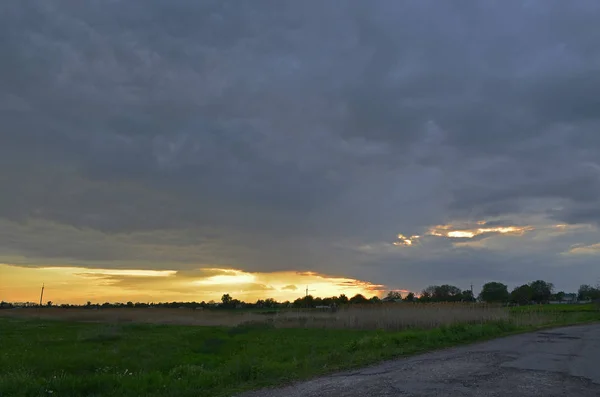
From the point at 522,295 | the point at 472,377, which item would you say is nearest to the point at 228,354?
the point at 472,377

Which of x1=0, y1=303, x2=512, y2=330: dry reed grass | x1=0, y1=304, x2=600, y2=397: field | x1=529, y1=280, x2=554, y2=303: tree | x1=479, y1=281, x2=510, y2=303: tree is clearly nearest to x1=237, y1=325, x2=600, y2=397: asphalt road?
x1=0, y1=304, x2=600, y2=397: field

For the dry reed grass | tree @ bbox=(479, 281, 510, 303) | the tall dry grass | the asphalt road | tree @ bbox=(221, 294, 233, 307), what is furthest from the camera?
tree @ bbox=(221, 294, 233, 307)

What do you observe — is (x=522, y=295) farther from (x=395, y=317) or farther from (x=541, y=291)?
(x=395, y=317)

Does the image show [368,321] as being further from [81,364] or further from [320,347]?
[81,364]

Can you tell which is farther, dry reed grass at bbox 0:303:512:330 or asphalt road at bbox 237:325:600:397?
dry reed grass at bbox 0:303:512:330

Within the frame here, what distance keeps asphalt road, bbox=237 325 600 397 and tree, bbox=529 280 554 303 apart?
132934mm

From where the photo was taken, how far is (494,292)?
135250 millimetres

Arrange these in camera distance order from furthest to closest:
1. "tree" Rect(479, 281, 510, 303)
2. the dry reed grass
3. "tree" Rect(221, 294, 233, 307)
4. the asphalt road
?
1. "tree" Rect(221, 294, 233, 307)
2. "tree" Rect(479, 281, 510, 303)
3. the dry reed grass
4. the asphalt road

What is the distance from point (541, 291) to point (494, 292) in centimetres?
1659

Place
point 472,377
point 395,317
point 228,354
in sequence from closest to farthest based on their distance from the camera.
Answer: point 472,377
point 228,354
point 395,317

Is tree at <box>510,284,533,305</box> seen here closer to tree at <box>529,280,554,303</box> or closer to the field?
tree at <box>529,280,554,303</box>

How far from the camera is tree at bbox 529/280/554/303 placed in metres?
135

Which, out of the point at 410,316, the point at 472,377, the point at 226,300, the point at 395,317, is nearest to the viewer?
the point at 472,377

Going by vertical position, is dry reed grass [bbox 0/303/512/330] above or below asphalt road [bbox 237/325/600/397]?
above
